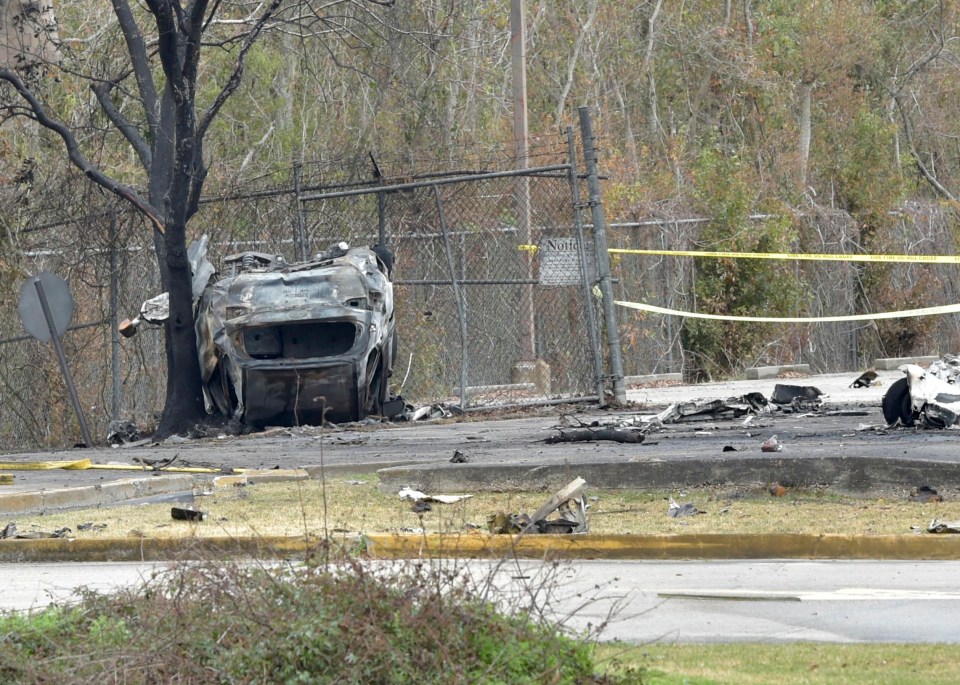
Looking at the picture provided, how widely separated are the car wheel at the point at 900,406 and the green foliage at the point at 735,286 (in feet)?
40.7

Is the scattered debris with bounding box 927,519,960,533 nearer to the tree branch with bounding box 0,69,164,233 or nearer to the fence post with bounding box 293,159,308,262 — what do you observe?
the fence post with bounding box 293,159,308,262

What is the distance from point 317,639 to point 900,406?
9708mm

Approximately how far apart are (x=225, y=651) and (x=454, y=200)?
572 inches

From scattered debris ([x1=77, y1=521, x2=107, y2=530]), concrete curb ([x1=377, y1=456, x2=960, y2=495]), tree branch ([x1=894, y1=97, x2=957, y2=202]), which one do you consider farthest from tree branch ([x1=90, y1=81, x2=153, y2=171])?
tree branch ([x1=894, y1=97, x2=957, y2=202])

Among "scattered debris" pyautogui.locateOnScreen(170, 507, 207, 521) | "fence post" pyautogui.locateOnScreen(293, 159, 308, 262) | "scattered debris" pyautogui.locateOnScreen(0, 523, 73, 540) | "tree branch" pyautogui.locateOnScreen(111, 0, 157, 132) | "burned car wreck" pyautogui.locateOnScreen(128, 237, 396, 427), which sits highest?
"tree branch" pyautogui.locateOnScreen(111, 0, 157, 132)

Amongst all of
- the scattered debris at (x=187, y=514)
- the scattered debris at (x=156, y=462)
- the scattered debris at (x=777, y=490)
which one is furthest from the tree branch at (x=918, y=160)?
the scattered debris at (x=187, y=514)

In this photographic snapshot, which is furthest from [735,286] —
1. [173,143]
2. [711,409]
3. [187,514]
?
[187,514]

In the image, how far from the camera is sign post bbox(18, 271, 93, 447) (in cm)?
1725

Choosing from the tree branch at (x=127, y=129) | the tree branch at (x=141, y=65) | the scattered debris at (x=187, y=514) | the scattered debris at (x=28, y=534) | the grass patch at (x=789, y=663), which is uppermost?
the tree branch at (x=141, y=65)

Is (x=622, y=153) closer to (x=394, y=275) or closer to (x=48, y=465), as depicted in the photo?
(x=394, y=275)

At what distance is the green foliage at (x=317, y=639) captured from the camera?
483 centimetres

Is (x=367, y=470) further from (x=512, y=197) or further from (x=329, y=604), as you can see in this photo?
(x=329, y=604)

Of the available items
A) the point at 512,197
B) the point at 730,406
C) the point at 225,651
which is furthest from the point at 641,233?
the point at 225,651

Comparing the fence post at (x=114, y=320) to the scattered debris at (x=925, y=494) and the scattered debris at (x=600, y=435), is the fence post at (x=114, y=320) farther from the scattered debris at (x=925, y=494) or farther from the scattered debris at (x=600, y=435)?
the scattered debris at (x=925, y=494)
